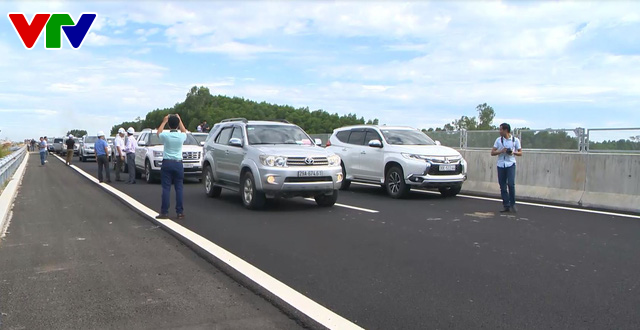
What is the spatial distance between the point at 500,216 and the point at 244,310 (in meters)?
6.44

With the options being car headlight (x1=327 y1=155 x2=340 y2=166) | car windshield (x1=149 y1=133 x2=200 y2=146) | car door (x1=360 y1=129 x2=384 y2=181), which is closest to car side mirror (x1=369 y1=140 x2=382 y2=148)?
car door (x1=360 y1=129 x2=384 y2=181)

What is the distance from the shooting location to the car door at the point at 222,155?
38.6ft

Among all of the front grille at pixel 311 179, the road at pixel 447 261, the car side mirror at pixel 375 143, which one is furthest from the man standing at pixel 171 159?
the car side mirror at pixel 375 143

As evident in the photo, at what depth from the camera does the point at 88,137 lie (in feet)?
116

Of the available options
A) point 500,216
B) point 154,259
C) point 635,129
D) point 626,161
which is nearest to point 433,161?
point 500,216

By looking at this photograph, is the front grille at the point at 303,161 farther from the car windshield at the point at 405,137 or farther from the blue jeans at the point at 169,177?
the car windshield at the point at 405,137

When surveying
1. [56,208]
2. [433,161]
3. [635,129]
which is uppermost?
[635,129]

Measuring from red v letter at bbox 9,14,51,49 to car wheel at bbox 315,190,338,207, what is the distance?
7038 mm

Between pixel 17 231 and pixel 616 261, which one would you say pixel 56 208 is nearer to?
pixel 17 231

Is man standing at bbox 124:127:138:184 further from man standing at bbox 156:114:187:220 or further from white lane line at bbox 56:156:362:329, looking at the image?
white lane line at bbox 56:156:362:329

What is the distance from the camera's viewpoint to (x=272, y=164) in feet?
33.2

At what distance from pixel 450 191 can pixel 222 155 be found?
5.72 metres

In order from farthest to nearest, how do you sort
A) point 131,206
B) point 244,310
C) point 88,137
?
point 88,137 < point 131,206 < point 244,310

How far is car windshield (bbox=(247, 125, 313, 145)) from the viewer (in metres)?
11.2
